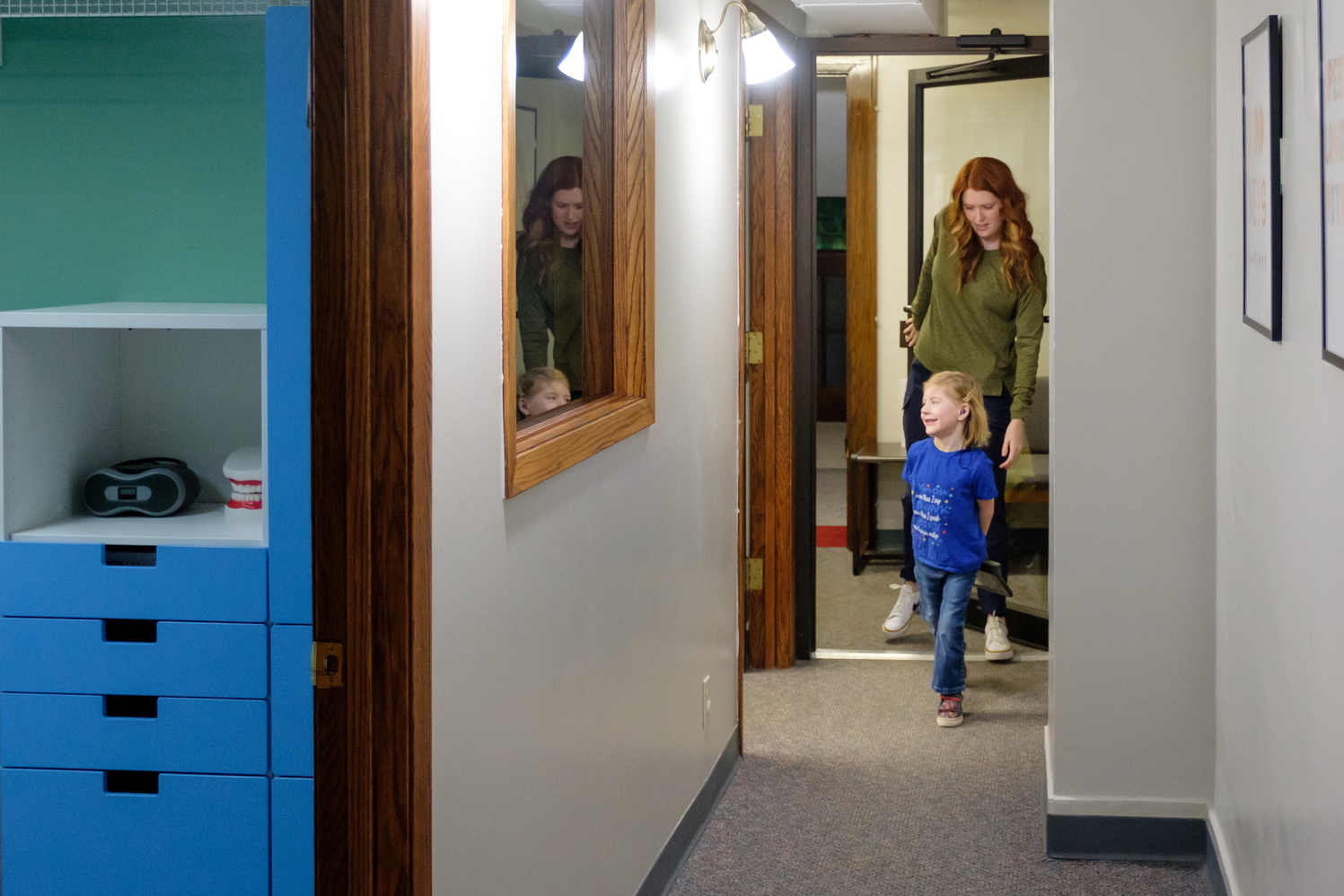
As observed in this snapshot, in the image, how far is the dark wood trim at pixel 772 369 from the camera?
4160mm

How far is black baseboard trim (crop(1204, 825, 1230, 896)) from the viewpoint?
2.62 m

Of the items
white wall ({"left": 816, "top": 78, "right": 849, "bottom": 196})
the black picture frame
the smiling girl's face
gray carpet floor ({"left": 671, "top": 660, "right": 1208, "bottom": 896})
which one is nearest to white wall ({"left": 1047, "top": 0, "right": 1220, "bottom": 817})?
gray carpet floor ({"left": 671, "top": 660, "right": 1208, "bottom": 896})

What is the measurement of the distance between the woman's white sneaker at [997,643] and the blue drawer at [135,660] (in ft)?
9.14

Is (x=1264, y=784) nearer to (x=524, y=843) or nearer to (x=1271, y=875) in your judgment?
(x=1271, y=875)

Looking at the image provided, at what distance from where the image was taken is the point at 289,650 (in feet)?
7.76

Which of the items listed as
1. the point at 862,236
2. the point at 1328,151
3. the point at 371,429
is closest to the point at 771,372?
the point at 862,236

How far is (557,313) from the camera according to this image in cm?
225

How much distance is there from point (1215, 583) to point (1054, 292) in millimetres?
703

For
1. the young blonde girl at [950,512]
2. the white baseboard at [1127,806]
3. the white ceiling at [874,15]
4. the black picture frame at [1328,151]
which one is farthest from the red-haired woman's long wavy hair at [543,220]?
the white ceiling at [874,15]

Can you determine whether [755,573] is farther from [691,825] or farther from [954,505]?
[691,825]

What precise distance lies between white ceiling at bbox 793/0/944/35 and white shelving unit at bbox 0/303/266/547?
2.38 m

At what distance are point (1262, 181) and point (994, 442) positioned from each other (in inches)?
101

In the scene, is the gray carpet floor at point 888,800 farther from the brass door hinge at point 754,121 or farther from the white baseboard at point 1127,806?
the brass door hinge at point 754,121

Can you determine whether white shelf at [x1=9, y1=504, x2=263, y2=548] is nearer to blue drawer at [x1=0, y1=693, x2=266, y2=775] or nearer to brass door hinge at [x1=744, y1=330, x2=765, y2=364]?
blue drawer at [x1=0, y1=693, x2=266, y2=775]
